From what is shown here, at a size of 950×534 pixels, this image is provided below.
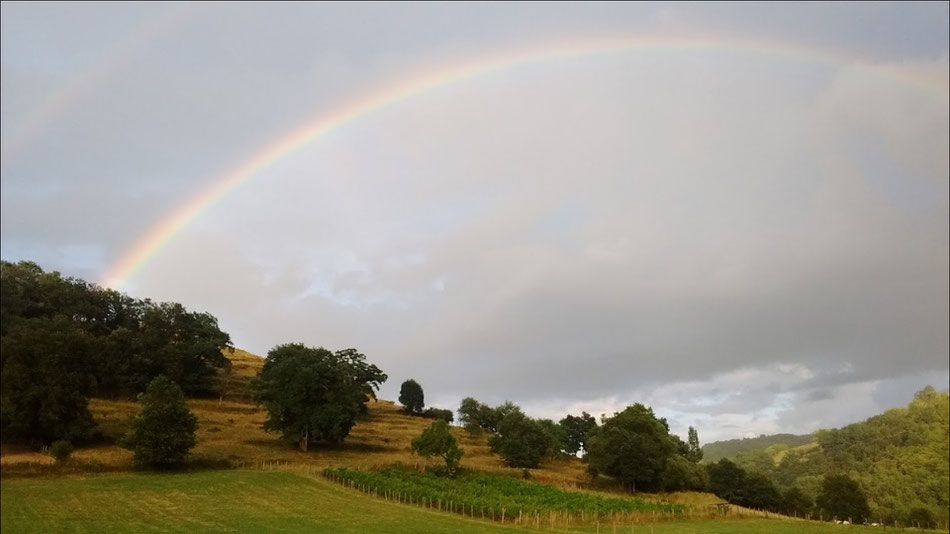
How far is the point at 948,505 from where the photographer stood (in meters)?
129

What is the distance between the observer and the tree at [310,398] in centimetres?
8162

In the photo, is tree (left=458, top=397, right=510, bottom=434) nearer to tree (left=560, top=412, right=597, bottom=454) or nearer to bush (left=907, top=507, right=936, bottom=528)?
tree (left=560, top=412, right=597, bottom=454)

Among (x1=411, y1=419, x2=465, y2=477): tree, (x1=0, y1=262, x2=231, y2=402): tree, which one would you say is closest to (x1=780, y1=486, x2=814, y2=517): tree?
(x1=411, y1=419, x2=465, y2=477): tree

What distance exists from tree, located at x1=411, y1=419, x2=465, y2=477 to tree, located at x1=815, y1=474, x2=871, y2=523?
214ft

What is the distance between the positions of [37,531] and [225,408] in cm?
7603

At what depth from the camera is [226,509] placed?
1734 inches

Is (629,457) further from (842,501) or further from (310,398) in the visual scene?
(310,398)

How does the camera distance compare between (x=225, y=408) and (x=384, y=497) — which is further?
(x=225, y=408)

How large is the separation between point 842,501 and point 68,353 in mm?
109466

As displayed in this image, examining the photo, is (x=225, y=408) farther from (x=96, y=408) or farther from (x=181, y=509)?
(x=181, y=509)

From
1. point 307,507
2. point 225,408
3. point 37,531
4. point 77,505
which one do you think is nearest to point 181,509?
point 77,505

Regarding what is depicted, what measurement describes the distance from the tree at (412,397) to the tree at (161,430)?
288 feet

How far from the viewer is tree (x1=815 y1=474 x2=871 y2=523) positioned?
3831 inches

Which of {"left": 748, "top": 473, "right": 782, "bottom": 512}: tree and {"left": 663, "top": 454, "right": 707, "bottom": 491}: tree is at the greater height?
{"left": 663, "top": 454, "right": 707, "bottom": 491}: tree
